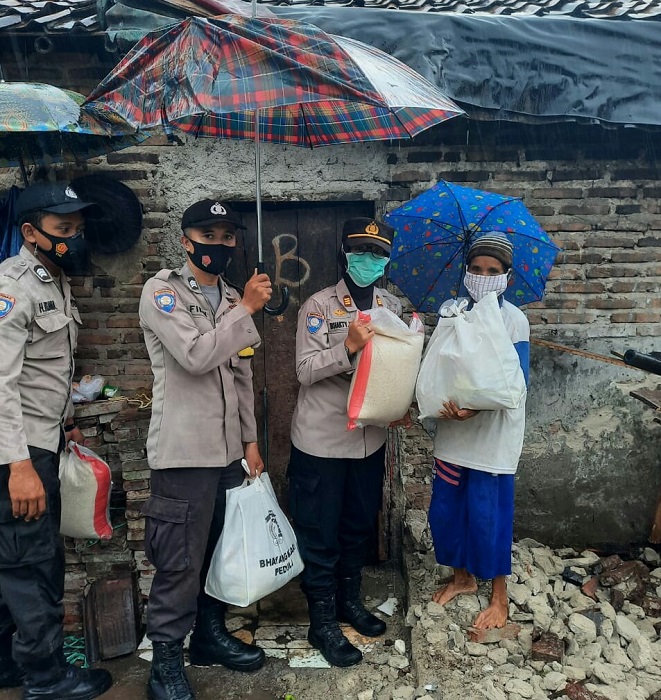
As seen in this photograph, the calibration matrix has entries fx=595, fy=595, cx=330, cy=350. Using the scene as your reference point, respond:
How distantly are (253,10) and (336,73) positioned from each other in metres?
0.51

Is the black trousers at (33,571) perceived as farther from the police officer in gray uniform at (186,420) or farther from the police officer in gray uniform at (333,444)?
the police officer in gray uniform at (333,444)

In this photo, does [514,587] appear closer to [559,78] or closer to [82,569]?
[82,569]

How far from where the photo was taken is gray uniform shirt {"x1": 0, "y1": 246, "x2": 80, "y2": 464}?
244cm

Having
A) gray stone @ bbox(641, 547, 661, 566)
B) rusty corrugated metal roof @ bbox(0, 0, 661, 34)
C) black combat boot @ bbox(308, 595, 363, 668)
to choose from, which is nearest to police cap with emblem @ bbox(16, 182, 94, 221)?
rusty corrugated metal roof @ bbox(0, 0, 661, 34)

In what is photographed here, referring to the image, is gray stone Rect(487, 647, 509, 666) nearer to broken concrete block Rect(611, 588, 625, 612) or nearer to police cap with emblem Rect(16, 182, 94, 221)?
broken concrete block Rect(611, 588, 625, 612)

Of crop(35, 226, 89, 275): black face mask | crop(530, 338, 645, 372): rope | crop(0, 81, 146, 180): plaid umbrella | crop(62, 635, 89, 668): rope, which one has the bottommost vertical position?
crop(62, 635, 89, 668): rope

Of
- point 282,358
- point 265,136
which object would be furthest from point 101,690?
point 265,136

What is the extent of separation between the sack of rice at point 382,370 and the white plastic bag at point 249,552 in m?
0.60

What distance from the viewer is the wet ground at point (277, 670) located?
291cm

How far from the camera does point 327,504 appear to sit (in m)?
2.96

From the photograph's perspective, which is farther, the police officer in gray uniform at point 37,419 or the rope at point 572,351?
the rope at point 572,351

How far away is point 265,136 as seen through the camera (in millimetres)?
3203

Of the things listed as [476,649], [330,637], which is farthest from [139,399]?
[476,649]

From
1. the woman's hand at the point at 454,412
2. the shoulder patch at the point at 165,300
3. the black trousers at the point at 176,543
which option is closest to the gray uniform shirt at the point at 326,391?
the woman's hand at the point at 454,412
